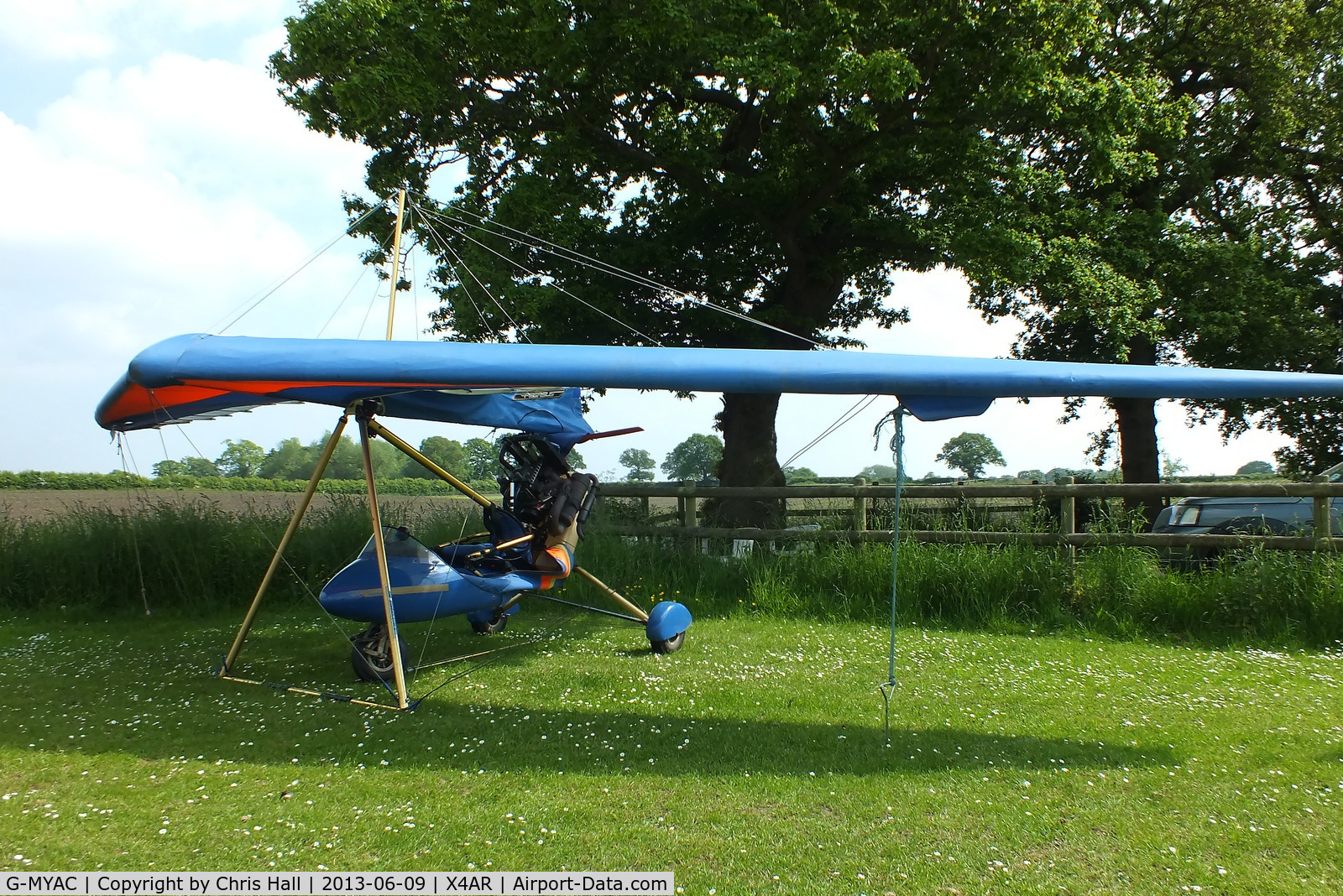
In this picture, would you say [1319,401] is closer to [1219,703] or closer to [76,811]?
[1219,703]

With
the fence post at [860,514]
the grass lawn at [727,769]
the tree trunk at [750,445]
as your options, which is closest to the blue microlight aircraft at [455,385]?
the grass lawn at [727,769]

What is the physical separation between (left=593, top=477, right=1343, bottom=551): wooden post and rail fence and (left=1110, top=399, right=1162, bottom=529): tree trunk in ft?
26.7

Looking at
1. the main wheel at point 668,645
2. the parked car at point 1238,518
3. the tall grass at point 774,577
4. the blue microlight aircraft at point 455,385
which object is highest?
the blue microlight aircraft at point 455,385

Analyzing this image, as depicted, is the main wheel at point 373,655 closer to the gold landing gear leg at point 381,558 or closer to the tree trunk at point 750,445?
the gold landing gear leg at point 381,558

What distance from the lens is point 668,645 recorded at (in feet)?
24.7

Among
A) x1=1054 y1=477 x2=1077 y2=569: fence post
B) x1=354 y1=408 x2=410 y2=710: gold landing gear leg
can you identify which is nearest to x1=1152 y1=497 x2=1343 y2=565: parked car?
x1=1054 y1=477 x2=1077 y2=569: fence post

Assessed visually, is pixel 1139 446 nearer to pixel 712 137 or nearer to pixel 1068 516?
pixel 1068 516

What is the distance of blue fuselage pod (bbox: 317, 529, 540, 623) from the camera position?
6.17m

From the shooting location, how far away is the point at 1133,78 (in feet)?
42.7

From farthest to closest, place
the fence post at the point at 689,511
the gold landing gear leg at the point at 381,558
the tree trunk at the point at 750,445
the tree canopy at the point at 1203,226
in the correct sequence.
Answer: the tree trunk at the point at 750,445 < the tree canopy at the point at 1203,226 < the fence post at the point at 689,511 < the gold landing gear leg at the point at 381,558

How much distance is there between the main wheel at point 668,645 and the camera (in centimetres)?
747

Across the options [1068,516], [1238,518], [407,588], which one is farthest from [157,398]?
[1238,518]

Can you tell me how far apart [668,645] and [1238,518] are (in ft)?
27.3

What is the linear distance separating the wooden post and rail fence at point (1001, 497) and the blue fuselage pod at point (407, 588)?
4413 mm
